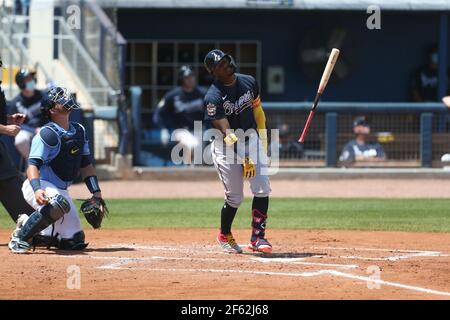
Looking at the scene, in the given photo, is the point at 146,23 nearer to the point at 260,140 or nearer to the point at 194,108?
the point at 194,108

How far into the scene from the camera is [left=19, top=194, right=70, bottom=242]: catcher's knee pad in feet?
29.5

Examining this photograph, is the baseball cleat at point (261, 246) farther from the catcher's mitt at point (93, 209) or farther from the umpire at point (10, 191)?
the umpire at point (10, 191)

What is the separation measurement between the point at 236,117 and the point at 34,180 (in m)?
1.83

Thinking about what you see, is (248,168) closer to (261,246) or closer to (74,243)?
(261,246)

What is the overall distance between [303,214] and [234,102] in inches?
170

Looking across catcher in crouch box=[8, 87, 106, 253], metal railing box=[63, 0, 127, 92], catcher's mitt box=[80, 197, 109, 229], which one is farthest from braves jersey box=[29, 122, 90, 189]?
metal railing box=[63, 0, 127, 92]

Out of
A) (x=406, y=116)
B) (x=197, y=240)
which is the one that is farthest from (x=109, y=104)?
(x=197, y=240)

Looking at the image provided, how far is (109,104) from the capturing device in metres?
18.4

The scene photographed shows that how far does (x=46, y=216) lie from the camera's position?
9.06 metres

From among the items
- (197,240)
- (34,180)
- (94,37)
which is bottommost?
(197,240)

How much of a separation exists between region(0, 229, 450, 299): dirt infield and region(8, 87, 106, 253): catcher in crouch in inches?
7.2

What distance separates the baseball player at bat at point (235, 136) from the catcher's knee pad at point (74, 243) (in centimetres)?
125

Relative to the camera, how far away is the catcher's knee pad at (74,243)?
375 inches

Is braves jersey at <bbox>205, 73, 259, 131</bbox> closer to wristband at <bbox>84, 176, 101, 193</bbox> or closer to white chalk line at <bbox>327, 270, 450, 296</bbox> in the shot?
wristband at <bbox>84, 176, 101, 193</bbox>
